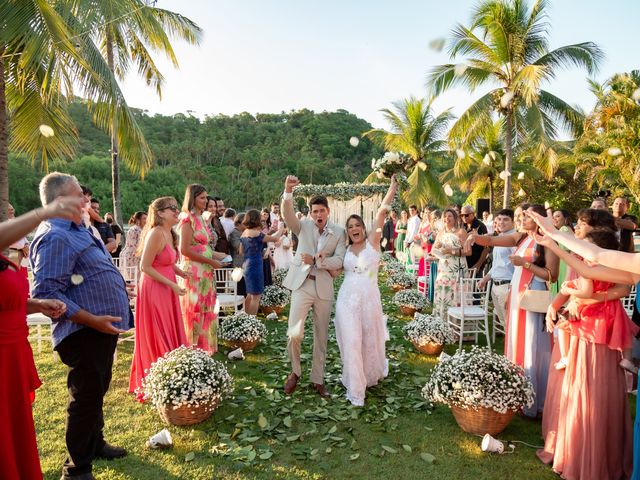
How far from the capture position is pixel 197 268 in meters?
5.88

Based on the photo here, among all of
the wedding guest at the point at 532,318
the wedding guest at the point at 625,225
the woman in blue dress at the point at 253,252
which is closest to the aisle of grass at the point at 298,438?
the wedding guest at the point at 532,318

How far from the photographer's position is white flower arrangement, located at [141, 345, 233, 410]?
4125 millimetres

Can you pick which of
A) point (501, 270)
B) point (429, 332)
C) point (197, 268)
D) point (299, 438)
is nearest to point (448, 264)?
point (501, 270)

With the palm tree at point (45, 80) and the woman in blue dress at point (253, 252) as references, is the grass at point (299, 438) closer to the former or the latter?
the woman in blue dress at point (253, 252)

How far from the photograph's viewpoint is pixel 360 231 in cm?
498

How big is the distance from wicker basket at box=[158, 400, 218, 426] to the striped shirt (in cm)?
126

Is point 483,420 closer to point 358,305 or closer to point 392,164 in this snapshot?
point 358,305

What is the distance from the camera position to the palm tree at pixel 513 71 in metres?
15.9

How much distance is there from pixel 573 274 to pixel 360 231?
7.09 ft

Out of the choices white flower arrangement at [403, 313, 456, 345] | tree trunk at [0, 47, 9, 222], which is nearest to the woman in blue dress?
white flower arrangement at [403, 313, 456, 345]

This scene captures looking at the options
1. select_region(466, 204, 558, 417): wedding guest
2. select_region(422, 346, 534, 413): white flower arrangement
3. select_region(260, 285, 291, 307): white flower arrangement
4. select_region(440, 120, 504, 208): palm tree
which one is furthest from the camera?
select_region(440, 120, 504, 208): palm tree

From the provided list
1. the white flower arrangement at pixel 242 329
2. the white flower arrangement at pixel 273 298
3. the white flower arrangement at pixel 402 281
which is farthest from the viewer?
the white flower arrangement at pixel 402 281

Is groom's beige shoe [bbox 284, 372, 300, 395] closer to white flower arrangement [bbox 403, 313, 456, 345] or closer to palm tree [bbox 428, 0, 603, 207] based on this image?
white flower arrangement [bbox 403, 313, 456, 345]

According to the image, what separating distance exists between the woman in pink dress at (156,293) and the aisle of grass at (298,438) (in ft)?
1.92
